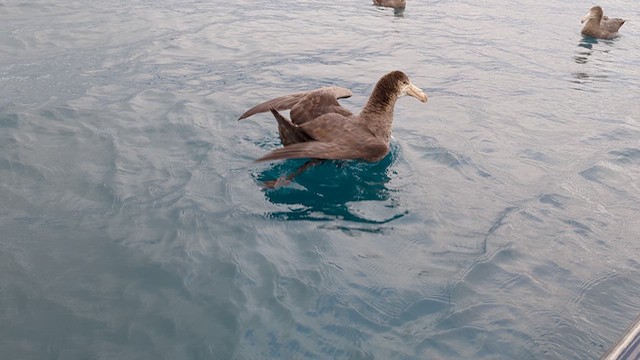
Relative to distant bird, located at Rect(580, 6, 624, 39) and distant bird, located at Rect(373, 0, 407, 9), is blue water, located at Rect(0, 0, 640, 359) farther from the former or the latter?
distant bird, located at Rect(373, 0, 407, 9)

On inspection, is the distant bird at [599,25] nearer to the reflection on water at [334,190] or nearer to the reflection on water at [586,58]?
the reflection on water at [586,58]

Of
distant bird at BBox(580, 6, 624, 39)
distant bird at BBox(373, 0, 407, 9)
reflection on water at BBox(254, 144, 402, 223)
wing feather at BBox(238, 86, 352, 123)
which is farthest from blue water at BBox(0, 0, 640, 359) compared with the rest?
distant bird at BBox(373, 0, 407, 9)

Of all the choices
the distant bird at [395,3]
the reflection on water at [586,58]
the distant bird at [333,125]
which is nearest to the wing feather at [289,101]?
the distant bird at [333,125]

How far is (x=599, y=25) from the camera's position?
1529 centimetres

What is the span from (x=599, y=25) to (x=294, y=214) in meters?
12.8

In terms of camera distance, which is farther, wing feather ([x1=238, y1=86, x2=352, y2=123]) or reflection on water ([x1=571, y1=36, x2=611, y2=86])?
reflection on water ([x1=571, y1=36, x2=611, y2=86])

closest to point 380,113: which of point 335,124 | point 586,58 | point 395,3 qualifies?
point 335,124

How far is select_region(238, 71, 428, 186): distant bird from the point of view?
20.4 feet

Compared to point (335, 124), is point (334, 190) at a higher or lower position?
lower

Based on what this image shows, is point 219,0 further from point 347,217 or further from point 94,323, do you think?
point 94,323

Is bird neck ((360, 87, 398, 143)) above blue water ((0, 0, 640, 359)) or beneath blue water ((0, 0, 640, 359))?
above

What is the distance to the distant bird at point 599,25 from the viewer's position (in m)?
15.2

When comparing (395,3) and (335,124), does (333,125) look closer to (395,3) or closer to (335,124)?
(335,124)

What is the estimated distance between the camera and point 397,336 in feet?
14.8
